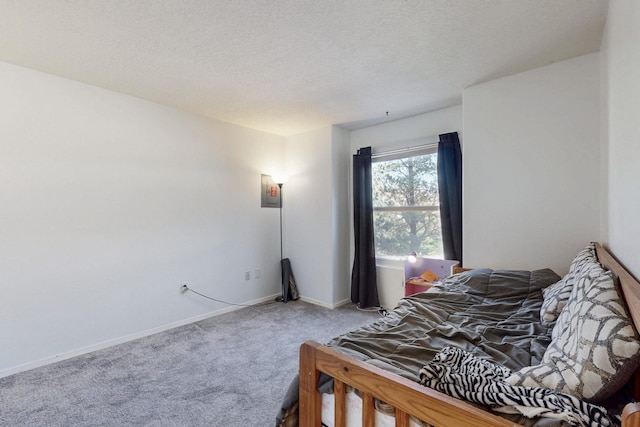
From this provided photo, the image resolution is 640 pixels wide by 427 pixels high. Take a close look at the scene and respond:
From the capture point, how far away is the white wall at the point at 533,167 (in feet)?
Result: 6.84

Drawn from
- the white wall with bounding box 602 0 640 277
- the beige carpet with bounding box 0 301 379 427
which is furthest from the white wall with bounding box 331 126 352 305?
the white wall with bounding box 602 0 640 277

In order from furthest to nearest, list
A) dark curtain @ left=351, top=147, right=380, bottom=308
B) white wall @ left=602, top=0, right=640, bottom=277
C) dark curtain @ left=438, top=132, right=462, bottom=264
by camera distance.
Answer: dark curtain @ left=351, top=147, right=380, bottom=308 → dark curtain @ left=438, top=132, right=462, bottom=264 → white wall @ left=602, top=0, right=640, bottom=277

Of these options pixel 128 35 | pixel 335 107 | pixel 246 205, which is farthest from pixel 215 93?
pixel 246 205

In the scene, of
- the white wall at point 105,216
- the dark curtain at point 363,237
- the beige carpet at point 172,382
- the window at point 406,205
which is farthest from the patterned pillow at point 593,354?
the white wall at point 105,216

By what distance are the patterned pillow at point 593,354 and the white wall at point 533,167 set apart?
58.0 inches

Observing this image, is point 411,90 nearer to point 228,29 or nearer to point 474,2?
point 474,2

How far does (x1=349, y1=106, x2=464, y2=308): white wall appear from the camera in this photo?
3.08m

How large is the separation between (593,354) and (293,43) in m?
2.06

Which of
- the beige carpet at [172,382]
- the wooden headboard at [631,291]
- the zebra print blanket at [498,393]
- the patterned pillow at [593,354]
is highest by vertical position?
the wooden headboard at [631,291]

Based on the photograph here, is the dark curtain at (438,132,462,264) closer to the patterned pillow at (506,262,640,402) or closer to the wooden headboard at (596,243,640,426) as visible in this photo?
the wooden headboard at (596,243,640,426)

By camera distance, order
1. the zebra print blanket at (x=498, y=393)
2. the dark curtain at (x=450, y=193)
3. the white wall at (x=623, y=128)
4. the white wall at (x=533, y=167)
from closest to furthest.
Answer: the zebra print blanket at (x=498, y=393) → the white wall at (x=623, y=128) → the white wall at (x=533, y=167) → the dark curtain at (x=450, y=193)

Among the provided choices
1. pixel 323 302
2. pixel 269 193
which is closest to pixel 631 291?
pixel 323 302

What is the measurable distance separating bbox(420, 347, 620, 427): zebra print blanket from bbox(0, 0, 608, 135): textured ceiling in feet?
5.64

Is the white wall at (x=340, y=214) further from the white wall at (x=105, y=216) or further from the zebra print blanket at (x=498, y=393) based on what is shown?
the zebra print blanket at (x=498, y=393)
